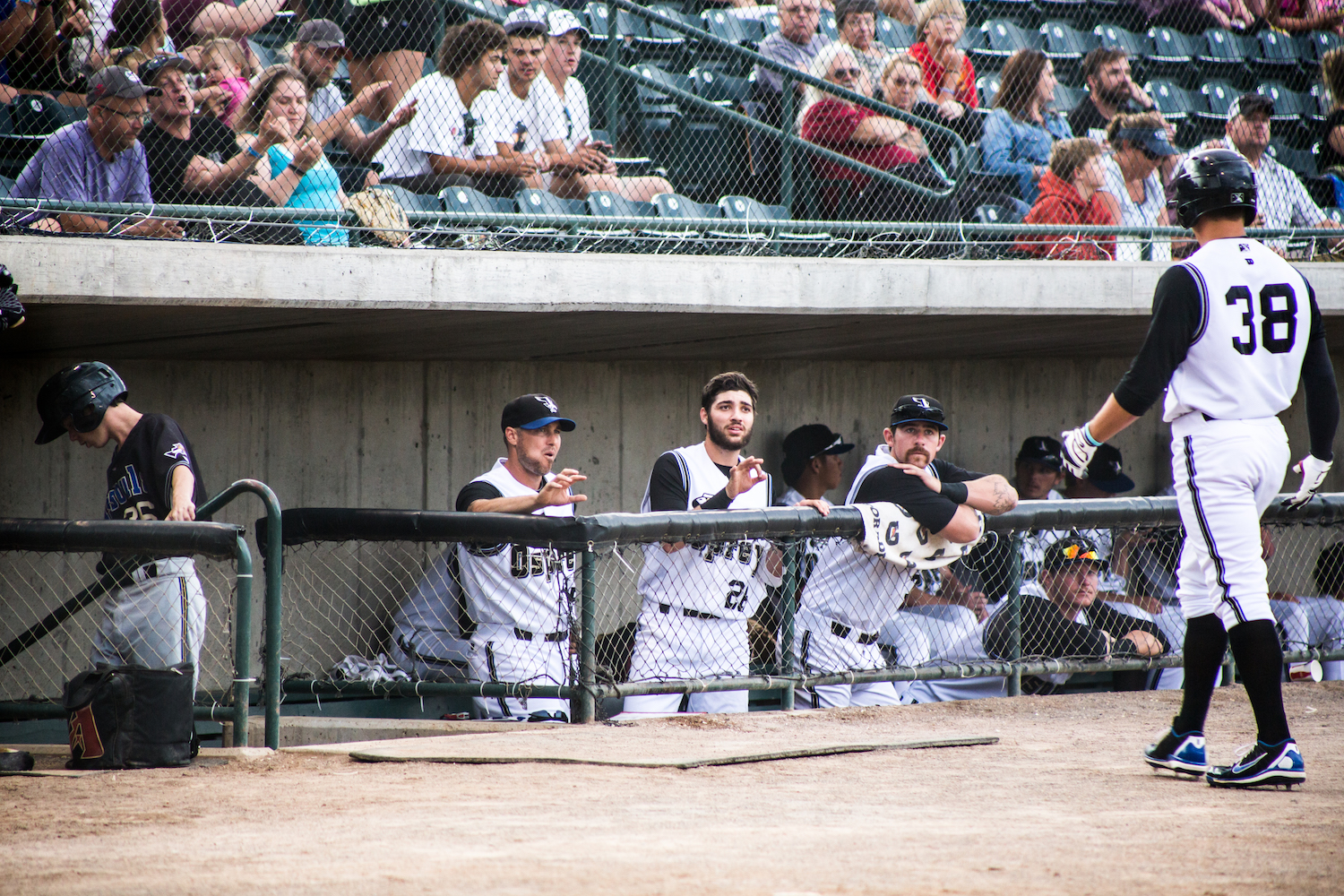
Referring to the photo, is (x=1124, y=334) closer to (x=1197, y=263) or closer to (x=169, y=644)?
(x=1197, y=263)

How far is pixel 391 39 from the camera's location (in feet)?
21.1

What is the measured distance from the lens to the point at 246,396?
7.36m

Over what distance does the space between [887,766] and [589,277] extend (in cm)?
293

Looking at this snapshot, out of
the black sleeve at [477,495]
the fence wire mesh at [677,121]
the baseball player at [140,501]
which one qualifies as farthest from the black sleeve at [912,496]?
the baseball player at [140,501]

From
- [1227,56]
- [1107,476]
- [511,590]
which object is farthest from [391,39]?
[1227,56]

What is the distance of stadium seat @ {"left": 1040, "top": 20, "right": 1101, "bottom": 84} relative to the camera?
29.1 feet

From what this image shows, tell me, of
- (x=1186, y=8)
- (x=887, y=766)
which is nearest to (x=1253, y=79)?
(x=1186, y=8)

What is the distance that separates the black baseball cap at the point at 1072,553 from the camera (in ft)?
19.4

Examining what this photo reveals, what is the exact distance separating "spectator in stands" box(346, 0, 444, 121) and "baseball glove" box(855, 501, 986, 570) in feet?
9.57

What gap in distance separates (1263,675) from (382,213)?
156 inches

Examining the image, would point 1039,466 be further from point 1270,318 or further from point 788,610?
point 1270,318

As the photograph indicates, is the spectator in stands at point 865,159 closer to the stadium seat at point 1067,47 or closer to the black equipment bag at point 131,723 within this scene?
the stadium seat at point 1067,47

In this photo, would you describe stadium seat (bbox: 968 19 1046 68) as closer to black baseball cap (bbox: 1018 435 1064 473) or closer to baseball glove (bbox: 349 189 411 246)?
black baseball cap (bbox: 1018 435 1064 473)

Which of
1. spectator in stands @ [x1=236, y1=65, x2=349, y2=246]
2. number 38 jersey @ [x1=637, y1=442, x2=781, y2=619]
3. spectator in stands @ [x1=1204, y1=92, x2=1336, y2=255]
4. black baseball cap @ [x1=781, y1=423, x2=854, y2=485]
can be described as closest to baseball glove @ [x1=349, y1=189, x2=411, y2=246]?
spectator in stands @ [x1=236, y1=65, x2=349, y2=246]
